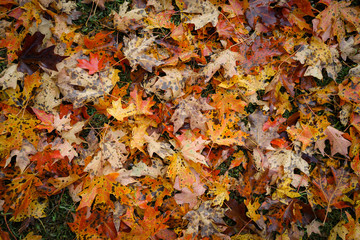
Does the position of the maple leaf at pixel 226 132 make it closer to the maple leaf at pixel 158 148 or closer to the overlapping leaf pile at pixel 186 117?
the overlapping leaf pile at pixel 186 117

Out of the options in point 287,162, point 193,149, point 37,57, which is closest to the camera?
point 37,57

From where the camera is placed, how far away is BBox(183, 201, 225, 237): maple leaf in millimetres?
1698

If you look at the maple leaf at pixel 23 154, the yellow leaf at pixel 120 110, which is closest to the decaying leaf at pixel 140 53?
the yellow leaf at pixel 120 110

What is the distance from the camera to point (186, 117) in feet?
5.60

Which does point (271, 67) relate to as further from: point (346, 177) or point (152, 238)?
point (152, 238)

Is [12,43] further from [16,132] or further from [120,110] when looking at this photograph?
[120,110]

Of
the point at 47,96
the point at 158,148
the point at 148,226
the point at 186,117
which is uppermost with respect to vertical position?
the point at 47,96

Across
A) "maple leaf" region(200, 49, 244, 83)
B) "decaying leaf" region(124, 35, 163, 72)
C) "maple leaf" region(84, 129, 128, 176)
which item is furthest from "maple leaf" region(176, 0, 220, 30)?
"maple leaf" region(84, 129, 128, 176)

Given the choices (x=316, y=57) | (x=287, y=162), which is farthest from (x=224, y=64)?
(x=287, y=162)

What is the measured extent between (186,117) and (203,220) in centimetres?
79

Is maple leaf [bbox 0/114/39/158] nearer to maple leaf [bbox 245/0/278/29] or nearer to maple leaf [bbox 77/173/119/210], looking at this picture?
maple leaf [bbox 77/173/119/210]

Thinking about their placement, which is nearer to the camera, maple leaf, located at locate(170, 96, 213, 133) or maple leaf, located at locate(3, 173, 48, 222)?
maple leaf, located at locate(3, 173, 48, 222)

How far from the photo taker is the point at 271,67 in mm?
1847

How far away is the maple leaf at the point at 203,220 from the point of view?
5.57 feet
